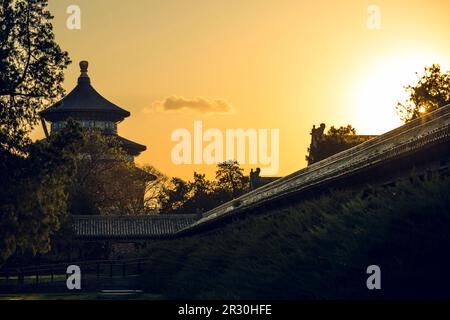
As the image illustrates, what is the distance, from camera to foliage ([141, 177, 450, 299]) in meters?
16.7

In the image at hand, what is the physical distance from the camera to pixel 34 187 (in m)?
41.0

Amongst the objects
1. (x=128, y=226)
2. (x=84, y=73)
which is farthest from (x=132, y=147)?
(x=128, y=226)

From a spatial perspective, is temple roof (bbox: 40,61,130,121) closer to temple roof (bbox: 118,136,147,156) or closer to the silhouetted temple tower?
the silhouetted temple tower

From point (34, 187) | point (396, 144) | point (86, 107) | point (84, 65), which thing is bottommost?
point (396, 144)

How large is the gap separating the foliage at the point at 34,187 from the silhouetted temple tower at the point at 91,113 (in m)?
71.7

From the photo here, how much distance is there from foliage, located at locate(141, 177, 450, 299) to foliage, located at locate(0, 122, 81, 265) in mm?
13456

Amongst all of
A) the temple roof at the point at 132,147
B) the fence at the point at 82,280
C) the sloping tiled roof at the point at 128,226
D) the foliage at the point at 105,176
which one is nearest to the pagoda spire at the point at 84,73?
the temple roof at the point at 132,147

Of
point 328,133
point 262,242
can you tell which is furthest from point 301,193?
point 328,133

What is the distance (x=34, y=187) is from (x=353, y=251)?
2477 cm

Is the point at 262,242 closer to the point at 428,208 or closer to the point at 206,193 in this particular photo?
the point at 428,208

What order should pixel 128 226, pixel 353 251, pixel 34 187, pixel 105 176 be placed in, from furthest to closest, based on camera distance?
pixel 105 176
pixel 128 226
pixel 34 187
pixel 353 251

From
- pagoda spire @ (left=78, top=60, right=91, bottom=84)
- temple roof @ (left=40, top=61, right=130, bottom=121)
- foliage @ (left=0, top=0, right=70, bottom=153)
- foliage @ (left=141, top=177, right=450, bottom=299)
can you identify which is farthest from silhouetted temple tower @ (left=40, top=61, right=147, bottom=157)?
foliage @ (left=141, top=177, right=450, bottom=299)

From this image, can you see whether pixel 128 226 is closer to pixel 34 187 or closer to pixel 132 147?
pixel 132 147
